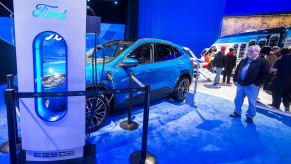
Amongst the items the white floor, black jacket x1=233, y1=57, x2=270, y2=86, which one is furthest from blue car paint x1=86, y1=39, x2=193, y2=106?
the white floor

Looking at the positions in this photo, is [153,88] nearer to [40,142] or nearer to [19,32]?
[40,142]

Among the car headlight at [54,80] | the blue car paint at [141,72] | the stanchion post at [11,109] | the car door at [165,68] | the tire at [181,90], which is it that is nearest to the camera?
the stanchion post at [11,109]

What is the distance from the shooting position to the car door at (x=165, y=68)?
4.71m

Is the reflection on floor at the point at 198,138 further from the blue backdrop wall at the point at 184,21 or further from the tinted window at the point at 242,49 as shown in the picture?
the tinted window at the point at 242,49

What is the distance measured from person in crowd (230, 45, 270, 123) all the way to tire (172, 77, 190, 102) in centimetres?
135

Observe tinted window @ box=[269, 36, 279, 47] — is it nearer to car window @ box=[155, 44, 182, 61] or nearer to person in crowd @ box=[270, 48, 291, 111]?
person in crowd @ box=[270, 48, 291, 111]

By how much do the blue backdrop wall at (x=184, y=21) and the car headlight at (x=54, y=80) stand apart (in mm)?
7367

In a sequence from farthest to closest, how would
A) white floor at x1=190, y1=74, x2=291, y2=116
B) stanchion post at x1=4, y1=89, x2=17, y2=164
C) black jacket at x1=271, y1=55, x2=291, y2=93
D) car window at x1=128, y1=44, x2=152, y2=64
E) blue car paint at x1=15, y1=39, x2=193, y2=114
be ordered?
white floor at x1=190, y1=74, x2=291, y2=116
black jacket at x1=271, y1=55, x2=291, y2=93
car window at x1=128, y1=44, x2=152, y2=64
blue car paint at x1=15, y1=39, x2=193, y2=114
stanchion post at x1=4, y1=89, x2=17, y2=164

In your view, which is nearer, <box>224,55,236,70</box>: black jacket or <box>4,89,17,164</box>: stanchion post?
<box>4,89,17,164</box>: stanchion post

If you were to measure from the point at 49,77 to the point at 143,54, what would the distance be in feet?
6.54

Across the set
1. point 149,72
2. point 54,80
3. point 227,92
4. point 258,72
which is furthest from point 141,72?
point 227,92

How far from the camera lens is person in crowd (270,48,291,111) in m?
5.39

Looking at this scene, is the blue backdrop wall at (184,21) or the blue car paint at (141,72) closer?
the blue car paint at (141,72)

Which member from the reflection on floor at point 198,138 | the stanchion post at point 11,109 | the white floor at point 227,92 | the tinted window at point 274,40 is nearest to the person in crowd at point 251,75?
the reflection on floor at point 198,138
